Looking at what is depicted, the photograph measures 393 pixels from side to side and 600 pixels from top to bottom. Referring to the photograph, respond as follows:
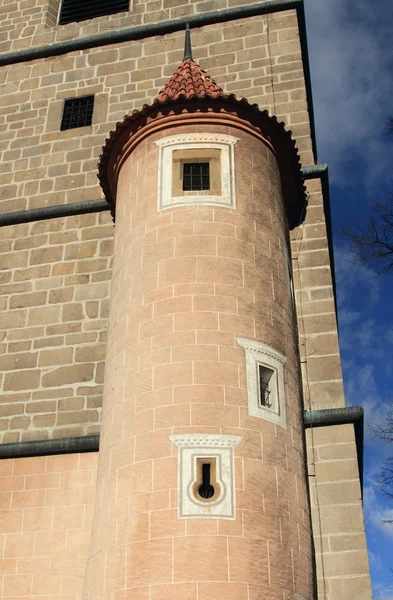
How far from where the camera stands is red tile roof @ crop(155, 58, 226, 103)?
8.37 meters

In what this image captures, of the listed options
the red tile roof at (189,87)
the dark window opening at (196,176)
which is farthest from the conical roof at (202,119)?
the dark window opening at (196,176)

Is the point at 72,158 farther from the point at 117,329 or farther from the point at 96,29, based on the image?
the point at 117,329

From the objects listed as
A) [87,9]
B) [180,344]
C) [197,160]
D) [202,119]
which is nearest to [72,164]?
[202,119]

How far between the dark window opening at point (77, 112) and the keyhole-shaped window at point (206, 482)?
275 inches

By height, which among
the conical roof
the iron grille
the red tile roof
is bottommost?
the conical roof

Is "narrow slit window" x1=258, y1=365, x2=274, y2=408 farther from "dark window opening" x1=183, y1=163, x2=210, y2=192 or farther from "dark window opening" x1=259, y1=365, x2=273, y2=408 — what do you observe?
"dark window opening" x1=183, y1=163, x2=210, y2=192

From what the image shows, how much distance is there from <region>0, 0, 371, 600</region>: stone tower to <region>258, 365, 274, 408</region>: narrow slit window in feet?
0.08

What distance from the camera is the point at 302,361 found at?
324 inches

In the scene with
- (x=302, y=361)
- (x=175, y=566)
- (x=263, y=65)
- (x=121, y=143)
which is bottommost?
(x=175, y=566)

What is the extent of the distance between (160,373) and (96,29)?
27.0 feet

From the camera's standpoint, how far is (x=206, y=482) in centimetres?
620

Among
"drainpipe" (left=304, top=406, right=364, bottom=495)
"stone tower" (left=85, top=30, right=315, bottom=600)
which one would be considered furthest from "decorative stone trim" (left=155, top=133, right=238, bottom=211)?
"drainpipe" (left=304, top=406, right=364, bottom=495)

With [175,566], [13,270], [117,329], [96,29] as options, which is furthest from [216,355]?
[96,29]

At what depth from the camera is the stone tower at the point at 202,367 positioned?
5953 millimetres
